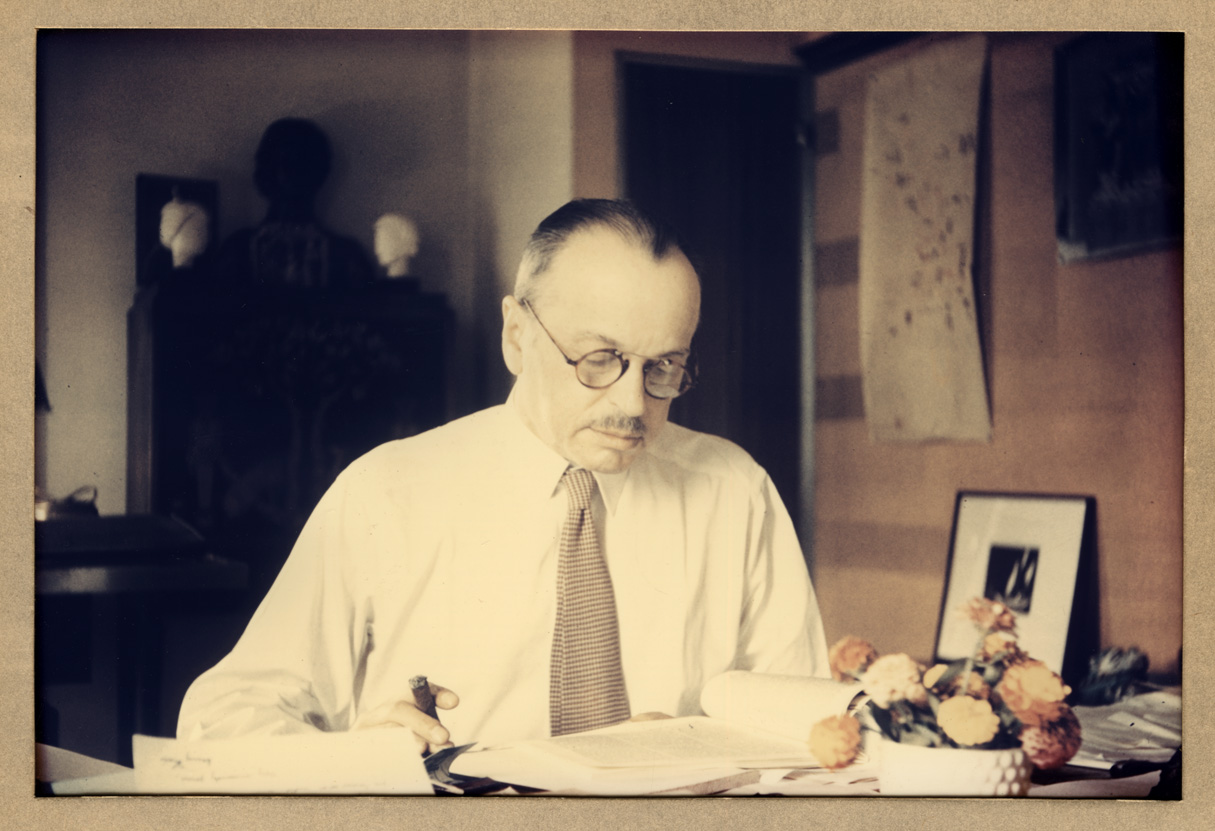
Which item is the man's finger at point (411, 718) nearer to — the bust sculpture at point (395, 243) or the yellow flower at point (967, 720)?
the bust sculpture at point (395, 243)

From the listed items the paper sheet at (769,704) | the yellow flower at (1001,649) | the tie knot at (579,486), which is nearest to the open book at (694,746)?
the paper sheet at (769,704)

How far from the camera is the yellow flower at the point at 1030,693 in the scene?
1611mm

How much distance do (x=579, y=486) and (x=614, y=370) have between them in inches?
8.6

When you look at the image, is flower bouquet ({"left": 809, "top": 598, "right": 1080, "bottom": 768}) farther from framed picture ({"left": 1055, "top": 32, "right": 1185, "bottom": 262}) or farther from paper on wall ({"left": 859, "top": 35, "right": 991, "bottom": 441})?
framed picture ({"left": 1055, "top": 32, "right": 1185, "bottom": 262})

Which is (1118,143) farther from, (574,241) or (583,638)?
(583,638)

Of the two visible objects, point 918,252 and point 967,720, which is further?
point 918,252

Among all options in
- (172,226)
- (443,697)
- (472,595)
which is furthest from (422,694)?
(172,226)

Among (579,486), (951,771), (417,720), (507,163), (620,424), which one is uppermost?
(507,163)

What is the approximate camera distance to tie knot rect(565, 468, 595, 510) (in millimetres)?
1646

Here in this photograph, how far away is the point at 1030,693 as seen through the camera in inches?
63.5

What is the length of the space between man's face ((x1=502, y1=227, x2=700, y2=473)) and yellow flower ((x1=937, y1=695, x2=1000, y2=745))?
28.1 inches

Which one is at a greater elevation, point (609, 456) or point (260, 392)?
point (260, 392)

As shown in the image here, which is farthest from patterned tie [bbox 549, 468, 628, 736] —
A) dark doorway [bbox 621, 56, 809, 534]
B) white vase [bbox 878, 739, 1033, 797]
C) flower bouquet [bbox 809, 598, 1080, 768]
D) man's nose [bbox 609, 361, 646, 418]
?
white vase [bbox 878, 739, 1033, 797]

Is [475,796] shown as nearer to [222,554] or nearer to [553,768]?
[553,768]
